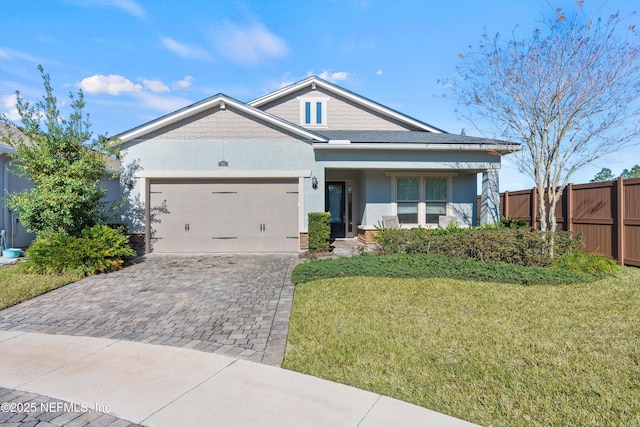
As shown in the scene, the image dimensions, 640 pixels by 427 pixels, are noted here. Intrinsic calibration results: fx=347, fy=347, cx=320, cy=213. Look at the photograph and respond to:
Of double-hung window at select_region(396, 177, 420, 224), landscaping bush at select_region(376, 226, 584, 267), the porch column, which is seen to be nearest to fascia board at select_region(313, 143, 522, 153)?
the porch column

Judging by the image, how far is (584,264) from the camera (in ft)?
25.8

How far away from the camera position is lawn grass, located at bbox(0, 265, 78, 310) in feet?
20.4

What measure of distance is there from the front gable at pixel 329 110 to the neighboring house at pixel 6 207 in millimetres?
8718

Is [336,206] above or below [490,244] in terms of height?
above

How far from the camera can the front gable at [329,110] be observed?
15266 mm

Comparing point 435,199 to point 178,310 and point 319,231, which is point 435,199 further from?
point 178,310

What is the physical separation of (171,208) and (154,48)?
5183mm

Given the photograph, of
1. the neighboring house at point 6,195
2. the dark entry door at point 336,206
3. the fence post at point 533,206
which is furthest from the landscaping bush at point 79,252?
the fence post at point 533,206

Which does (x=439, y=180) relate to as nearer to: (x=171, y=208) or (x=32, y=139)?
(x=171, y=208)

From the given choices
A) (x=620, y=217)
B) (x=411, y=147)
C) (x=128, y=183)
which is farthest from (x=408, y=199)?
(x=128, y=183)

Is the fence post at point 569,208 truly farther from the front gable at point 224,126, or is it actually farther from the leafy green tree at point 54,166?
the leafy green tree at point 54,166

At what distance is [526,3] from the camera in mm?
9328

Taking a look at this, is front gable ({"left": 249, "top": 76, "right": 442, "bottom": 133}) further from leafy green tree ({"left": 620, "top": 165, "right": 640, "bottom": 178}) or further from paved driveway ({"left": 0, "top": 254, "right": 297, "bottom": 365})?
leafy green tree ({"left": 620, "top": 165, "right": 640, "bottom": 178})

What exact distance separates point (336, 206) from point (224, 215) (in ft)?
17.6
